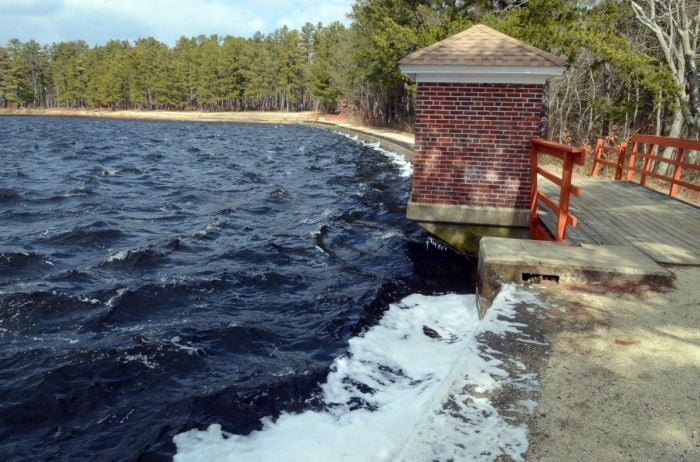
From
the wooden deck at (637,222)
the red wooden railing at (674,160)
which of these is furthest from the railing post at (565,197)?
the red wooden railing at (674,160)

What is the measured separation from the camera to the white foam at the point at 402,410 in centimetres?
288

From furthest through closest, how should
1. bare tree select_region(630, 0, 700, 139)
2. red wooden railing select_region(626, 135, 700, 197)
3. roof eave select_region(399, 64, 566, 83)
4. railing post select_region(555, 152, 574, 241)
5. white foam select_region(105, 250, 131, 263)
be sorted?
bare tree select_region(630, 0, 700, 139) < red wooden railing select_region(626, 135, 700, 197) < white foam select_region(105, 250, 131, 263) < roof eave select_region(399, 64, 566, 83) < railing post select_region(555, 152, 574, 241)

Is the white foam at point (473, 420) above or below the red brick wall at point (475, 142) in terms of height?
below

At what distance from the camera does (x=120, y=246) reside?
9781mm

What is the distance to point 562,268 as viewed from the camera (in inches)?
208

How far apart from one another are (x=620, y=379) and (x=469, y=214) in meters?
5.31

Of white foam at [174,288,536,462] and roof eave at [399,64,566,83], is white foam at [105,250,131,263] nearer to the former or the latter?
white foam at [174,288,536,462]

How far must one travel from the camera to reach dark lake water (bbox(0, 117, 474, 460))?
466 cm

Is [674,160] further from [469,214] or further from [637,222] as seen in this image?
[469,214]

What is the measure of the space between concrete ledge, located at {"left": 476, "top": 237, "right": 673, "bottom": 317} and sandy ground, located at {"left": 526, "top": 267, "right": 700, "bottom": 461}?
0.23 meters

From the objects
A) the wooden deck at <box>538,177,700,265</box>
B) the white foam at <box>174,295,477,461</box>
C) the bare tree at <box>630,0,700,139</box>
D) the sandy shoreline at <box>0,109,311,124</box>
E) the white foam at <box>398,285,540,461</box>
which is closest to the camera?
the white foam at <box>398,285,540,461</box>

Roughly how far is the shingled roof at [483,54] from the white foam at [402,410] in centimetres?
399

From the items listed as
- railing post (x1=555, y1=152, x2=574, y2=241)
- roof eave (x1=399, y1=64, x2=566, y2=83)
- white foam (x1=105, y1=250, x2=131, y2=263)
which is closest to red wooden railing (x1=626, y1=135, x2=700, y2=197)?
roof eave (x1=399, y1=64, x2=566, y2=83)

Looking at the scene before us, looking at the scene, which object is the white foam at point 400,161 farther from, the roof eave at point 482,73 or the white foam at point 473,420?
the white foam at point 473,420
